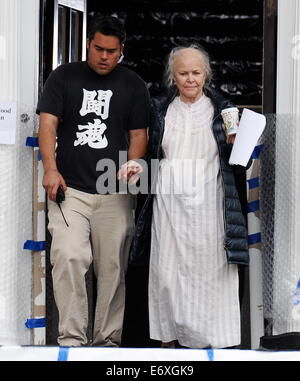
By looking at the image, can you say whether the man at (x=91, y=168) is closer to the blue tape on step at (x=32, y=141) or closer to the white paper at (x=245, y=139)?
the blue tape on step at (x=32, y=141)

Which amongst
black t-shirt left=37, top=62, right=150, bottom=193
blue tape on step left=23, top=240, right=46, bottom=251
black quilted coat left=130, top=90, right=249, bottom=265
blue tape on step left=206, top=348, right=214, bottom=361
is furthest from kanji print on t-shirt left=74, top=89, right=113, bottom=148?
blue tape on step left=206, top=348, right=214, bottom=361

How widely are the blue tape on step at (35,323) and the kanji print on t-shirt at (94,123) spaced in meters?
A: 0.95

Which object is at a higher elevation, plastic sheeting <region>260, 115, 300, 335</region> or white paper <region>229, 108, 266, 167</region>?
white paper <region>229, 108, 266, 167</region>

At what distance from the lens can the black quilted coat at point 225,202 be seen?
12.0 ft

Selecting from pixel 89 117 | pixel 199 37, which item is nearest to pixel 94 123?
pixel 89 117

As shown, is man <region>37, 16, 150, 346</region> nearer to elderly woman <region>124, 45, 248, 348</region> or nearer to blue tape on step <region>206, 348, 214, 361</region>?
elderly woman <region>124, 45, 248, 348</region>

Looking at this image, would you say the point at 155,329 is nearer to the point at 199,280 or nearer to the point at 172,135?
the point at 199,280

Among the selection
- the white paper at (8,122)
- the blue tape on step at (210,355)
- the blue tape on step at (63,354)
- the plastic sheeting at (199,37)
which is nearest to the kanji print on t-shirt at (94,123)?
the white paper at (8,122)

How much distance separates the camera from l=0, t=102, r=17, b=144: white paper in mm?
3844

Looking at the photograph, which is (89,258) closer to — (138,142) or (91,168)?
(91,168)

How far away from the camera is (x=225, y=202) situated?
3646mm

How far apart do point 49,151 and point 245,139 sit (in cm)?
97

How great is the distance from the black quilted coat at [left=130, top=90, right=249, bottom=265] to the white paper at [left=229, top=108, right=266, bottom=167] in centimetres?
14

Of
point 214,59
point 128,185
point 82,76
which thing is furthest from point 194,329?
point 214,59
